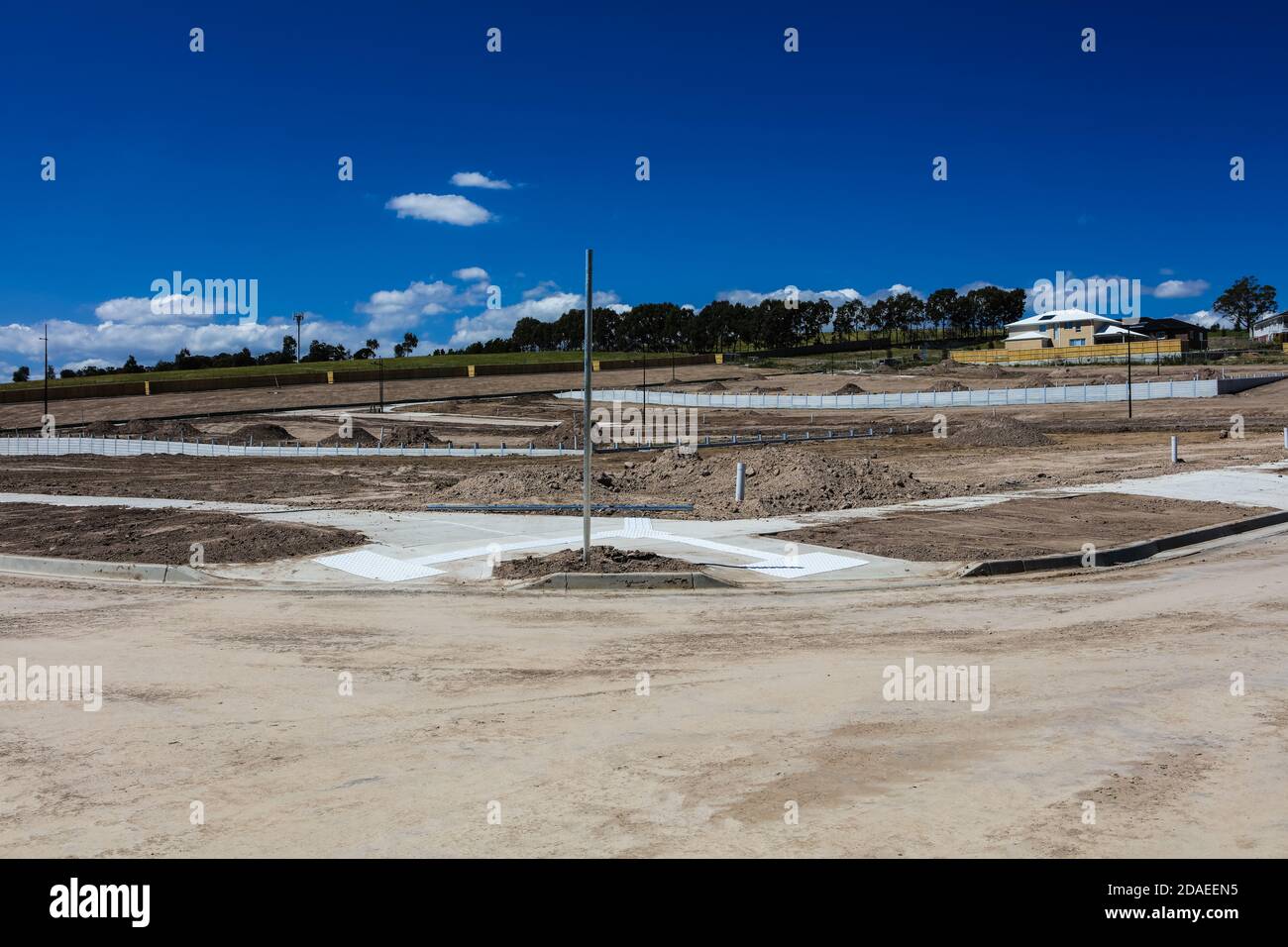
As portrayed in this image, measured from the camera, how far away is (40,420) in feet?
265

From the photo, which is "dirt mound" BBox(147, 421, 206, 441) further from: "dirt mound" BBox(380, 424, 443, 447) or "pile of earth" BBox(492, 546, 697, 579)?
"pile of earth" BBox(492, 546, 697, 579)

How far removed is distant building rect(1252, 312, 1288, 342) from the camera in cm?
13162

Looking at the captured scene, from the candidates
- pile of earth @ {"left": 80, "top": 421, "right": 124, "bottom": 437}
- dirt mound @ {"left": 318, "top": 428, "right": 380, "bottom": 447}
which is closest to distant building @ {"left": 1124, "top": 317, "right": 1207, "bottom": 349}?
dirt mound @ {"left": 318, "top": 428, "right": 380, "bottom": 447}

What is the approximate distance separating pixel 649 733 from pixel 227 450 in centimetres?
4409

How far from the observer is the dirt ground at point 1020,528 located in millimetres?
16375

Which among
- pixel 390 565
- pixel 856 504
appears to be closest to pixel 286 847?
pixel 390 565

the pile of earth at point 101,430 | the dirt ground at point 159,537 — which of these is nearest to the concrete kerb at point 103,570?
the dirt ground at point 159,537

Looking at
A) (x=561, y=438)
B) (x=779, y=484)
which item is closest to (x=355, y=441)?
(x=561, y=438)

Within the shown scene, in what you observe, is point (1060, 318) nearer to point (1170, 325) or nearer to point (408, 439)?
point (1170, 325)

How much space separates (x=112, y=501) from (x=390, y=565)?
14.3 m

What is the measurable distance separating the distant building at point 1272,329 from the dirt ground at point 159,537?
5365 inches

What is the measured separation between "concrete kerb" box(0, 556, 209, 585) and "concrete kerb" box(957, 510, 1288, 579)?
36.4 ft
